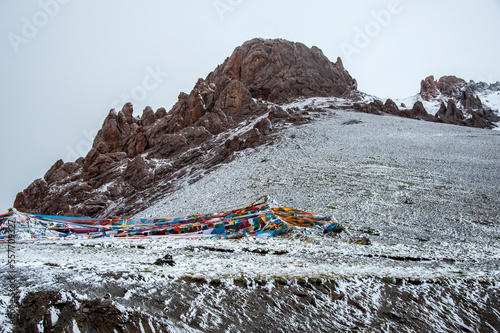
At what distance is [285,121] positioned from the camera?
49.7 m

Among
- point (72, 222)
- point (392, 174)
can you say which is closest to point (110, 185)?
point (72, 222)

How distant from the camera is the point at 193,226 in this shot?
576 inches

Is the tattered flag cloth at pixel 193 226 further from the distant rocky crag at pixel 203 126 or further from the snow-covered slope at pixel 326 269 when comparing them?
the distant rocky crag at pixel 203 126

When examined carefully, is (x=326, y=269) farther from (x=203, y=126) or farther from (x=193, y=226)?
(x=203, y=126)

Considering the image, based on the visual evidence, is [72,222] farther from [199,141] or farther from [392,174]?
[199,141]

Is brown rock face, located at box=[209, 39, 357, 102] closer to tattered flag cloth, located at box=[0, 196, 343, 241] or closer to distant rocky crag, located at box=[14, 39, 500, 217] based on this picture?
distant rocky crag, located at box=[14, 39, 500, 217]

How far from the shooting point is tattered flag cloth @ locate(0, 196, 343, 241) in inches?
535

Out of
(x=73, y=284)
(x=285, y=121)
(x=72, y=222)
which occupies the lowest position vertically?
(x=72, y=222)

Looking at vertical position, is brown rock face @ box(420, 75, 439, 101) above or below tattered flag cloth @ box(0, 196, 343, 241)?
above

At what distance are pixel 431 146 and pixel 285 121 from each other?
72.1 feet

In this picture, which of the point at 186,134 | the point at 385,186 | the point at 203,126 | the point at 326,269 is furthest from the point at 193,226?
the point at 203,126

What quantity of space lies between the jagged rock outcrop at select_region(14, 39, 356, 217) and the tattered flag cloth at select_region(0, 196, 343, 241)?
1399 centimetres

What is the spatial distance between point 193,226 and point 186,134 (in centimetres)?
3436

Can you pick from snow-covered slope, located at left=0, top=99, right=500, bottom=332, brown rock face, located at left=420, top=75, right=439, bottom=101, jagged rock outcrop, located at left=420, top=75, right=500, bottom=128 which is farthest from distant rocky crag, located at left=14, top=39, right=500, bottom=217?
snow-covered slope, located at left=0, top=99, right=500, bottom=332
